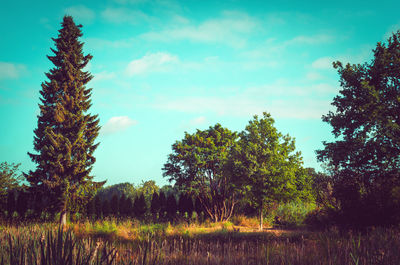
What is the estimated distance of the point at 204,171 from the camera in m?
21.7

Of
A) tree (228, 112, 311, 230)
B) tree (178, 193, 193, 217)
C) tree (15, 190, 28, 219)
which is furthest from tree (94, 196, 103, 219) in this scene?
tree (228, 112, 311, 230)

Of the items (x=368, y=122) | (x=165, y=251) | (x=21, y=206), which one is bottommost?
(x=21, y=206)

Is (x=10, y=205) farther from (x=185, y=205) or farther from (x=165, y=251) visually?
(x=165, y=251)

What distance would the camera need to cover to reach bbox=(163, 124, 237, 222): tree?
68.4 ft

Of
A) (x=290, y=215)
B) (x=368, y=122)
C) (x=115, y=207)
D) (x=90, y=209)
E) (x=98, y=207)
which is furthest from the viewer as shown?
(x=115, y=207)

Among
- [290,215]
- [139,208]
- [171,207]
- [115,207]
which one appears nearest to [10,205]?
[115,207]

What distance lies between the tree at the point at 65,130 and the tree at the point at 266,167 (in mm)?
12428

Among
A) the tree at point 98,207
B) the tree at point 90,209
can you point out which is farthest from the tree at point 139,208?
the tree at point 90,209

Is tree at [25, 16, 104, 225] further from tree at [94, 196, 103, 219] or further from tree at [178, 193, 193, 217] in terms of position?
tree at [178, 193, 193, 217]

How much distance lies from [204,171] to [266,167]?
7.53 m

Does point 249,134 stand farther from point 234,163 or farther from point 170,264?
point 170,264

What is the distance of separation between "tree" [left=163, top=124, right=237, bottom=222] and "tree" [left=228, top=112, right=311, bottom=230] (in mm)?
4353

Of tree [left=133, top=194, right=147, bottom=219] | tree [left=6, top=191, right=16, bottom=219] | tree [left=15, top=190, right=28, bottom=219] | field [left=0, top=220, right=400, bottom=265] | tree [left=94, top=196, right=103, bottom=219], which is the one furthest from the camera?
tree [left=133, top=194, right=147, bottom=219]

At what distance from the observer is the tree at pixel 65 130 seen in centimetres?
1808
